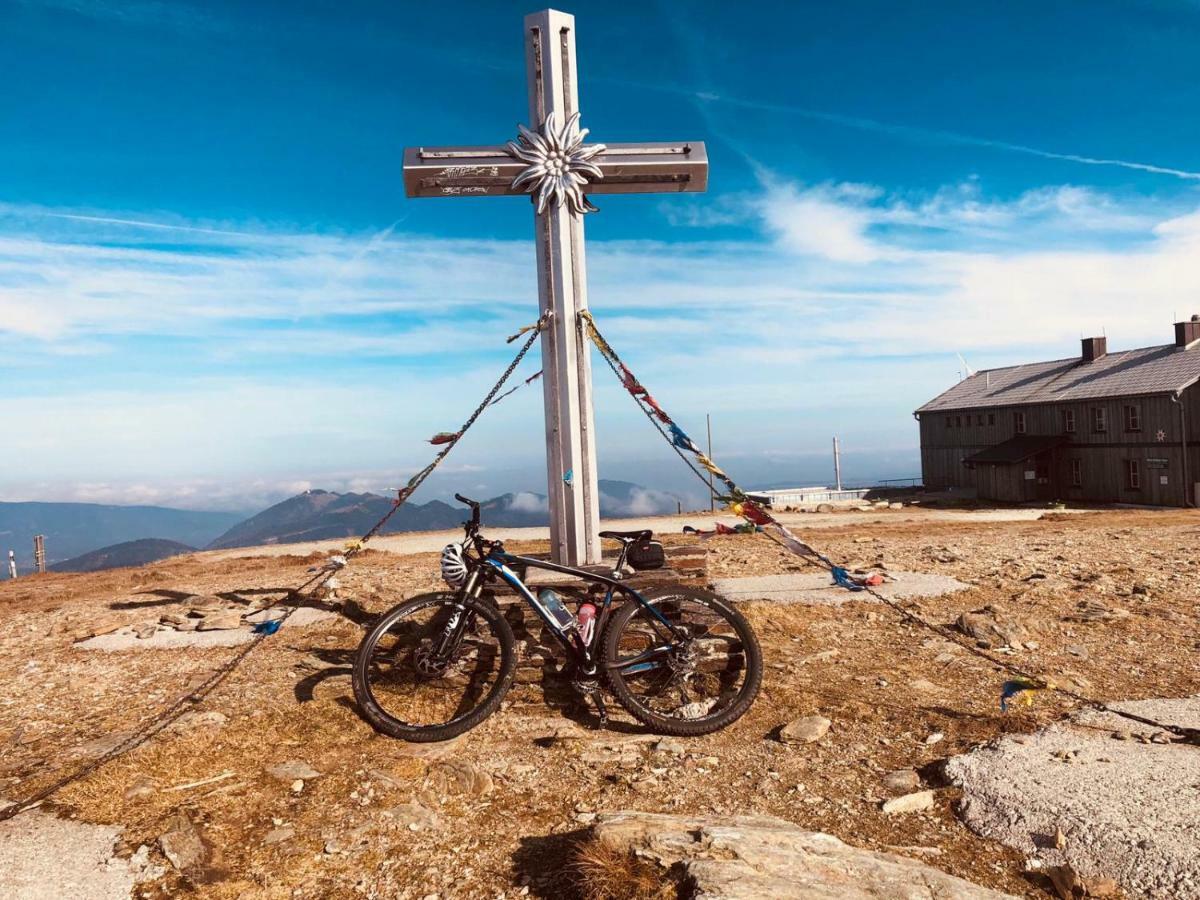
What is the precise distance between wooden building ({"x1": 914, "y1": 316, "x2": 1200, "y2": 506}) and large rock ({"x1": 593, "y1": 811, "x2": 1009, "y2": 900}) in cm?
3501

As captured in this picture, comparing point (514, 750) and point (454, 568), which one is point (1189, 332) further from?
point (514, 750)

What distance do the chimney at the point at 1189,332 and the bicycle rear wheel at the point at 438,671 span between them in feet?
126

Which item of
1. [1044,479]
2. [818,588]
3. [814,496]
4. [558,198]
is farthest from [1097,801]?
[814,496]

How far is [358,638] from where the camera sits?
7891 mm

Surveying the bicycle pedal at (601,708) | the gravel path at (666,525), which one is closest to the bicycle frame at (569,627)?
the bicycle pedal at (601,708)

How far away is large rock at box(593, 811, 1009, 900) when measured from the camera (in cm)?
300

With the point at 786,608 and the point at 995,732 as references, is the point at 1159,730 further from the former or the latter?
the point at 786,608

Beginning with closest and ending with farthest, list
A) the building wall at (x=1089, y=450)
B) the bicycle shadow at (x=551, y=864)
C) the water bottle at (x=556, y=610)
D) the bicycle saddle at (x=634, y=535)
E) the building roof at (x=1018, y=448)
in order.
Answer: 1. the bicycle shadow at (x=551, y=864)
2. the water bottle at (x=556, y=610)
3. the bicycle saddle at (x=634, y=535)
4. the building wall at (x=1089, y=450)
5. the building roof at (x=1018, y=448)

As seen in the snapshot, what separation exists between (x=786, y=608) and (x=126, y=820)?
22.2 feet

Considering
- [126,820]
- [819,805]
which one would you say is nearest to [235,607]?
[126,820]

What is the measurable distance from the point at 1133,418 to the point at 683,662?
1378 inches

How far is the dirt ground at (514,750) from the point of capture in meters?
3.77

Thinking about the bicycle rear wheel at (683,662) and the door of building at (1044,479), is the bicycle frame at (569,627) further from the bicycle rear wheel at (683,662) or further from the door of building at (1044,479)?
the door of building at (1044,479)

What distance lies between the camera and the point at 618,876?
3.17 meters
